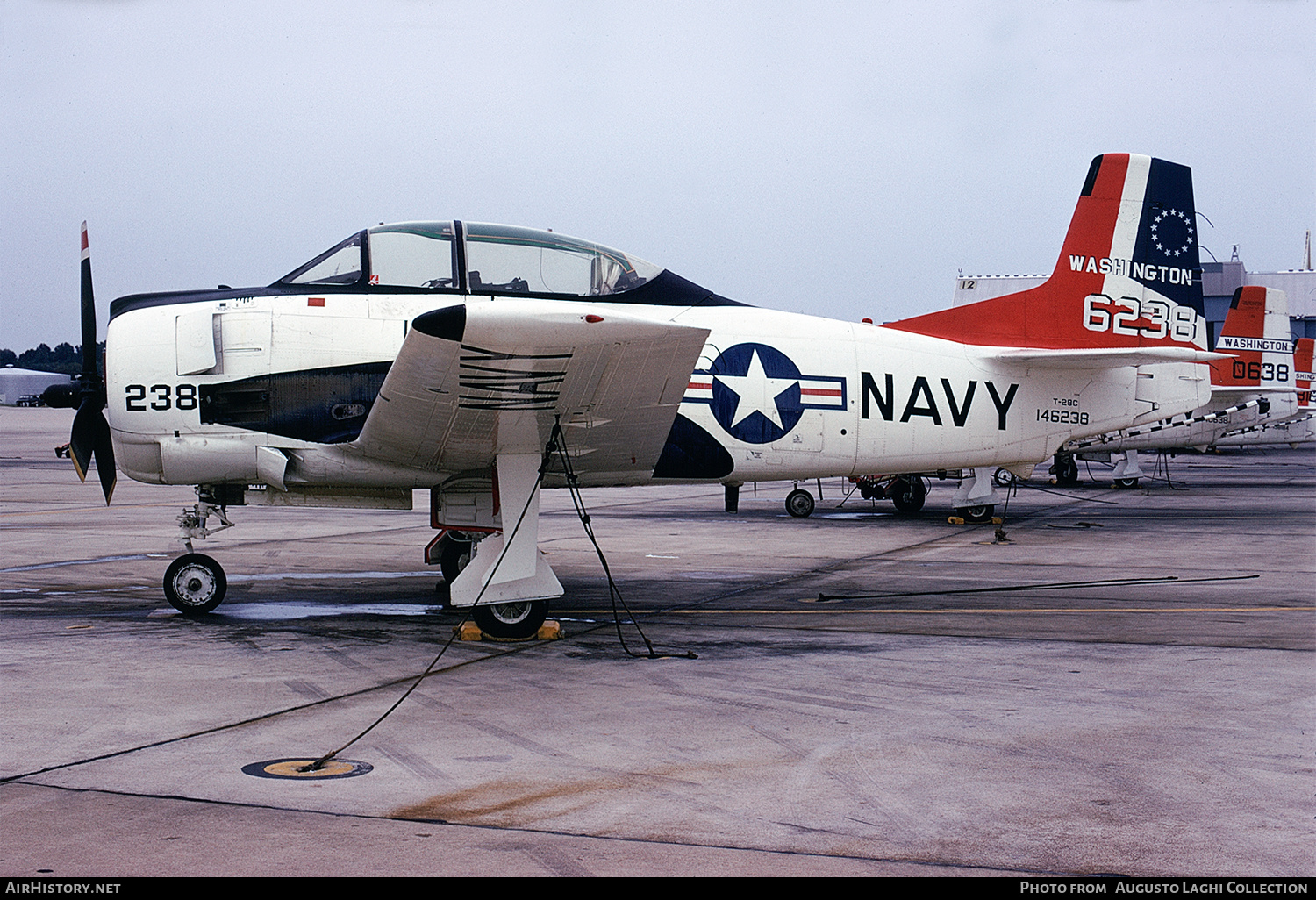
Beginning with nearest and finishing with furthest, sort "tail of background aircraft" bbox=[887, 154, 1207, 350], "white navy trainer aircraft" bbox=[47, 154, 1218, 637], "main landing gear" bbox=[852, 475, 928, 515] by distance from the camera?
"white navy trainer aircraft" bbox=[47, 154, 1218, 637] < "tail of background aircraft" bbox=[887, 154, 1207, 350] < "main landing gear" bbox=[852, 475, 928, 515]

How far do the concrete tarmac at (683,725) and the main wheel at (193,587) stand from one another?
21 cm

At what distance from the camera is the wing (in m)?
6.40

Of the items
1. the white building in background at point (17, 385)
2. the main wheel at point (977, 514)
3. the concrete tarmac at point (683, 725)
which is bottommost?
the main wheel at point (977, 514)

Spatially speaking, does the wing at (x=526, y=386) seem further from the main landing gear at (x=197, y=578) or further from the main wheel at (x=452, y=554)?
the main wheel at (x=452, y=554)

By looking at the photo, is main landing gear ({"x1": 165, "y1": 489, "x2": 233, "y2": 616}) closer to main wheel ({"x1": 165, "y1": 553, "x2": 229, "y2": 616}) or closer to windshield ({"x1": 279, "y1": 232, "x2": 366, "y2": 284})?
main wheel ({"x1": 165, "y1": 553, "x2": 229, "y2": 616})

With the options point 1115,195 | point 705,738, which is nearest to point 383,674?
point 705,738

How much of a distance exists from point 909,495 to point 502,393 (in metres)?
16.2

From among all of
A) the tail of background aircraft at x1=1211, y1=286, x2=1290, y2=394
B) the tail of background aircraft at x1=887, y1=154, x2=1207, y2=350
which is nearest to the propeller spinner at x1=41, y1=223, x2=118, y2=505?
the tail of background aircraft at x1=887, y1=154, x2=1207, y2=350

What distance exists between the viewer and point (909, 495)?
22.2m

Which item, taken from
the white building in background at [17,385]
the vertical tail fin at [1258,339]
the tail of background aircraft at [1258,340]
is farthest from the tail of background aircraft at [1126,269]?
the white building in background at [17,385]

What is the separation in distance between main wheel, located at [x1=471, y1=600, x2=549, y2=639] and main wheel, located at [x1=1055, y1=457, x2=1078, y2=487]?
80.4 ft

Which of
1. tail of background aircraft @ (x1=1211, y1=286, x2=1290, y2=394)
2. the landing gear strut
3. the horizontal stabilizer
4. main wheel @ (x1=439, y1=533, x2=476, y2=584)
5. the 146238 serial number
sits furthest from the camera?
the landing gear strut

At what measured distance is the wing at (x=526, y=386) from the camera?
21.0ft
